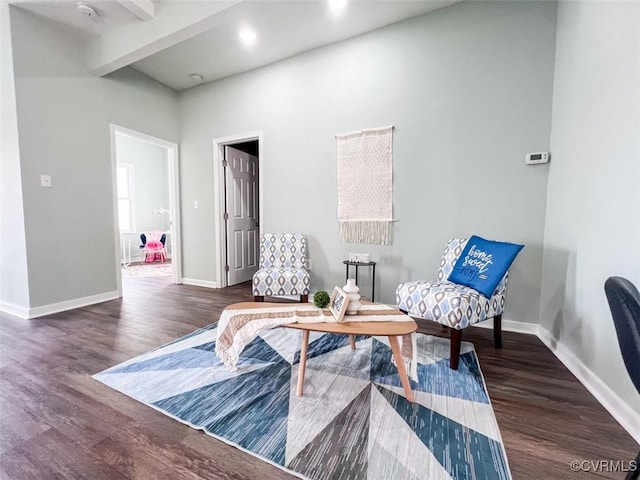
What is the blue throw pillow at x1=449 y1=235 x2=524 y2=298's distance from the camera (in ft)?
6.15

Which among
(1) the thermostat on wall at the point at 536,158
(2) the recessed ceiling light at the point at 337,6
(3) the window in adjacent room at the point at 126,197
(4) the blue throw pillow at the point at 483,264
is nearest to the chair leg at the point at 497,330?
(4) the blue throw pillow at the point at 483,264

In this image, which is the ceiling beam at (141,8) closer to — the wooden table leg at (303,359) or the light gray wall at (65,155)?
the light gray wall at (65,155)

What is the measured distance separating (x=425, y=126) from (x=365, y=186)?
79 centimetres

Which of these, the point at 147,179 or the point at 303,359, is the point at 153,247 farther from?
the point at 303,359

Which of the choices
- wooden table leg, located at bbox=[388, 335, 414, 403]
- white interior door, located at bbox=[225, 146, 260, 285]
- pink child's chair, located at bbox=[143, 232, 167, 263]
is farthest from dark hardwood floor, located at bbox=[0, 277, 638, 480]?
pink child's chair, located at bbox=[143, 232, 167, 263]

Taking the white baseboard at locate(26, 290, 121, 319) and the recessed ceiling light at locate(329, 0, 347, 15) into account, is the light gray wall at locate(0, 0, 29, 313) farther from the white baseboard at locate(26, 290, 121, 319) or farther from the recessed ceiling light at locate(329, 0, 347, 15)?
the recessed ceiling light at locate(329, 0, 347, 15)

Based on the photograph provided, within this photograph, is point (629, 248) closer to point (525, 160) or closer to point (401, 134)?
point (525, 160)

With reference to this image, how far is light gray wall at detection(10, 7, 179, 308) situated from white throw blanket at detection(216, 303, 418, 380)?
246cm

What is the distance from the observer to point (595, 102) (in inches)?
64.0

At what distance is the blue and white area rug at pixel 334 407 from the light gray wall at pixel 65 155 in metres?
1.85

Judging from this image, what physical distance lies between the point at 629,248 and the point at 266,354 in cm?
212

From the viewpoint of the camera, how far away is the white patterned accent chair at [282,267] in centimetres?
282

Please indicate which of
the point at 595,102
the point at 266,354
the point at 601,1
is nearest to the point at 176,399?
the point at 266,354

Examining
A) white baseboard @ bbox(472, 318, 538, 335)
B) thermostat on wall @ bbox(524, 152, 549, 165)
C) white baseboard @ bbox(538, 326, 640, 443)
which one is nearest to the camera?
white baseboard @ bbox(538, 326, 640, 443)
